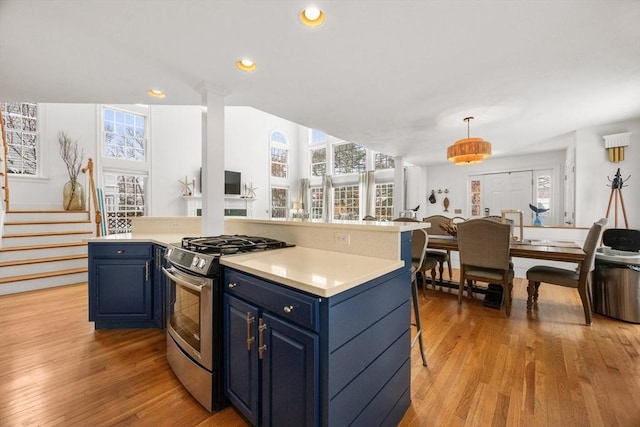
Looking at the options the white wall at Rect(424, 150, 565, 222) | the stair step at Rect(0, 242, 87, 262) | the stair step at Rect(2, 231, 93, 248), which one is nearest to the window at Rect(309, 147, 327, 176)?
the white wall at Rect(424, 150, 565, 222)

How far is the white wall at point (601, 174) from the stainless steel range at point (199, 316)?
16.3 ft

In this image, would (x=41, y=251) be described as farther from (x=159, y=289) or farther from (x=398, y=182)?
(x=398, y=182)

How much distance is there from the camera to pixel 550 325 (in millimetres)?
2650

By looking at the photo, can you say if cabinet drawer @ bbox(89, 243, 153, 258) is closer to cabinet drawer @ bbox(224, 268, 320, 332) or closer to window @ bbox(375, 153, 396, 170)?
cabinet drawer @ bbox(224, 268, 320, 332)

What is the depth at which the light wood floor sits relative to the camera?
150cm

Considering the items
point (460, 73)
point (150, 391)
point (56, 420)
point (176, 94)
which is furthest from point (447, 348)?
point (176, 94)

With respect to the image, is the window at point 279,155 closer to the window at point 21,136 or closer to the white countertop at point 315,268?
the window at point 21,136

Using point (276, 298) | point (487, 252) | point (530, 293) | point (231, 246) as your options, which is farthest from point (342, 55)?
point (530, 293)

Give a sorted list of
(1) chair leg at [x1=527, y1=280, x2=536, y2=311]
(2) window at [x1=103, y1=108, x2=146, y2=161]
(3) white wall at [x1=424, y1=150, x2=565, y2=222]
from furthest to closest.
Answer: (2) window at [x1=103, y1=108, x2=146, y2=161]
(3) white wall at [x1=424, y1=150, x2=565, y2=222]
(1) chair leg at [x1=527, y1=280, x2=536, y2=311]

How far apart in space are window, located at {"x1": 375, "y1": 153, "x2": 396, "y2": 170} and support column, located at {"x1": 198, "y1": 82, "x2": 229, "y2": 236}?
622cm

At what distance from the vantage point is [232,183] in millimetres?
7883

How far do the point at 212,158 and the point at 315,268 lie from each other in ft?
6.03

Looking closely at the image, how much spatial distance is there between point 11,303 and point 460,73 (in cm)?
555

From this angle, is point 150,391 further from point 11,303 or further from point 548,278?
point 548,278
